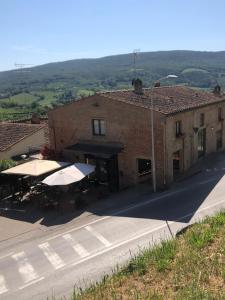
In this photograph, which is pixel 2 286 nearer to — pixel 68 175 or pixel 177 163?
pixel 68 175

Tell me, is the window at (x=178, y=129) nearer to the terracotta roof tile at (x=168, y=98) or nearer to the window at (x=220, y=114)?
the terracotta roof tile at (x=168, y=98)

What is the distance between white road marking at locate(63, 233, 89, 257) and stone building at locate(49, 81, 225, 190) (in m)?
8.75

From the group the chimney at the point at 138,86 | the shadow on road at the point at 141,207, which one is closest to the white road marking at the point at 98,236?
the shadow on road at the point at 141,207

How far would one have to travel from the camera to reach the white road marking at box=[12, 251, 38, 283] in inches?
703

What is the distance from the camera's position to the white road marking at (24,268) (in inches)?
703

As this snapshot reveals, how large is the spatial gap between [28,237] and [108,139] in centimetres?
1181

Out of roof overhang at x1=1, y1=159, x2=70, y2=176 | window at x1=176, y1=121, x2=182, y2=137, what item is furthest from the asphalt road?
roof overhang at x1=1, y1=159, x2=70, y2=176

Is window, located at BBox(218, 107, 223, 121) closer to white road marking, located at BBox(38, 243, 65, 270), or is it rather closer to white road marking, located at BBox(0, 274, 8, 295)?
white road marking, located at BBox(38, 243, 65, 270)

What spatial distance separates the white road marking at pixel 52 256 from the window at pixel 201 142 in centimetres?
1991

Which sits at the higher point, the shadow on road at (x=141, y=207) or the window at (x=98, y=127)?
the window at (x=98, y=127)

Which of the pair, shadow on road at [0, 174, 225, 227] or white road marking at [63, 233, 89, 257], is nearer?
white road marking at [63, 233, 89, 257]

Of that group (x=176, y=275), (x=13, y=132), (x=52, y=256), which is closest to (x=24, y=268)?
(x=52, y=256)

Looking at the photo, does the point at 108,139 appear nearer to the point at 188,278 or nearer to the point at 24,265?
the point at 24,265

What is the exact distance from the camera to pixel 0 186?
2962cm
